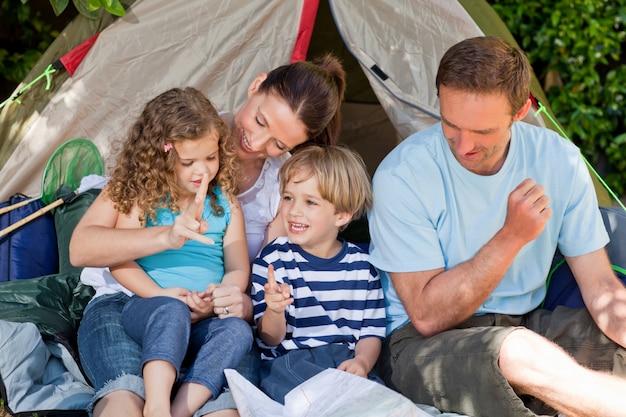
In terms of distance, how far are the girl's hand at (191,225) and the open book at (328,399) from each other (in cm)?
38

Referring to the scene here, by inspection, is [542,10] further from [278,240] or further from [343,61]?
[278,240]

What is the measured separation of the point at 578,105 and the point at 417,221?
2.86m

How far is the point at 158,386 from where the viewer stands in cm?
213

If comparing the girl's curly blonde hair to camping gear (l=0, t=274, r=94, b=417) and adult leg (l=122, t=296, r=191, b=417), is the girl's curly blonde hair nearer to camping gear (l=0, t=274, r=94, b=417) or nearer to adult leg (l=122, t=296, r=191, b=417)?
adult leg (l=122, t=296, r=191, b=417)

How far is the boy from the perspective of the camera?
2520mm

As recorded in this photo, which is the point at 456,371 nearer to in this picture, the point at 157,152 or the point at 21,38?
the point at 157,152

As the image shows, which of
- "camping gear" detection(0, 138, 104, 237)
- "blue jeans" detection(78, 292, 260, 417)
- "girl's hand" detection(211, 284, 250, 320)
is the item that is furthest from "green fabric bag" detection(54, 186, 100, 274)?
"girl's hand" detection(211, 284, 250, 320)

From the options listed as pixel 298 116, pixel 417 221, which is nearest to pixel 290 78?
pixel 298 116

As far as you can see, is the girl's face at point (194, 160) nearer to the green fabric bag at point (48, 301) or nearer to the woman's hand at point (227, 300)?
the woman's hand at point (227, 300)

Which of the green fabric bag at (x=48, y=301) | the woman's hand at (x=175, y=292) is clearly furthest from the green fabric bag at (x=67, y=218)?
the woman's hand at (x=175, y=292)

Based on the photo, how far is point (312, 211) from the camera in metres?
2.55

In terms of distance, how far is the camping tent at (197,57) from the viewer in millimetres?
3191

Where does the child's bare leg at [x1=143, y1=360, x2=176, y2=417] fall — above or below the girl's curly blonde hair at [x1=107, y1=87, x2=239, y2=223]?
below

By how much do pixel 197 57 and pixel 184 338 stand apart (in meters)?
1.35
